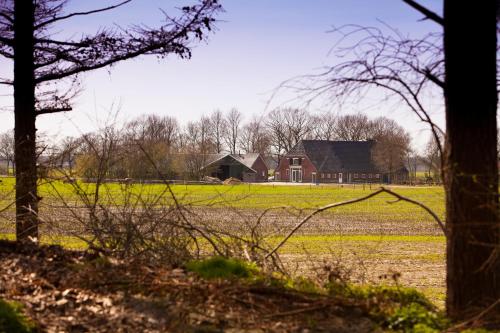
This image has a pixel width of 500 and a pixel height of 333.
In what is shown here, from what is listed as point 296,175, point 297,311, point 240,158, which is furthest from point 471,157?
point 296,175

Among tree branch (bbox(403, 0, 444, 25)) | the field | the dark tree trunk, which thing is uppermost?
tree branch (bbox(403, 0, 444, 25))

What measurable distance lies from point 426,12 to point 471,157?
1.28m

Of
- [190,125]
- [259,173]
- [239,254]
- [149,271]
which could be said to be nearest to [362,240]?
[239,254]

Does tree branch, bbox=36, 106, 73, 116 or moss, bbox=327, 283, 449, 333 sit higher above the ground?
tree branch, bbox=36, 106, 73, 116

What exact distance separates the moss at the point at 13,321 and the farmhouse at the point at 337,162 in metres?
95.2

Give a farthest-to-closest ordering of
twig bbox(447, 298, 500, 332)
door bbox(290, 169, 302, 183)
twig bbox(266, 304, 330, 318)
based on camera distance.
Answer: door bbox(290, 169, 302, 183)
twig bbox(266, 304, 330, 318)
twig bbox(447, 298, 500, 332)

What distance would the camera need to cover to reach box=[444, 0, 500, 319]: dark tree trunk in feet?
16.6

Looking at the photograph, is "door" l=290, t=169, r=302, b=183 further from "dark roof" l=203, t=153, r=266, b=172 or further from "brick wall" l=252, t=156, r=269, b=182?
"dark roof" l=203, t=153, r=266, b=172

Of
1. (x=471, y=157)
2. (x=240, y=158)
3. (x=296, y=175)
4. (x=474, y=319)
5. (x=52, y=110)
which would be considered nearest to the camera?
(x=474, y=319)

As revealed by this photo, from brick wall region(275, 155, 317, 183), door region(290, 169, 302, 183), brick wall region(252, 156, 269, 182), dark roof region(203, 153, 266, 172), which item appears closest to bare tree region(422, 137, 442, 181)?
dark roof region(203, 153, 266, 172)

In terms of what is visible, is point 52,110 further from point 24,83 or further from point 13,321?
point 13,321

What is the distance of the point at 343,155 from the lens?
101 metres

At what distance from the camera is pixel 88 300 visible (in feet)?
18.2

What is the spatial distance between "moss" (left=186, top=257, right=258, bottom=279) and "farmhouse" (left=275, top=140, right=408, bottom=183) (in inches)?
3698
